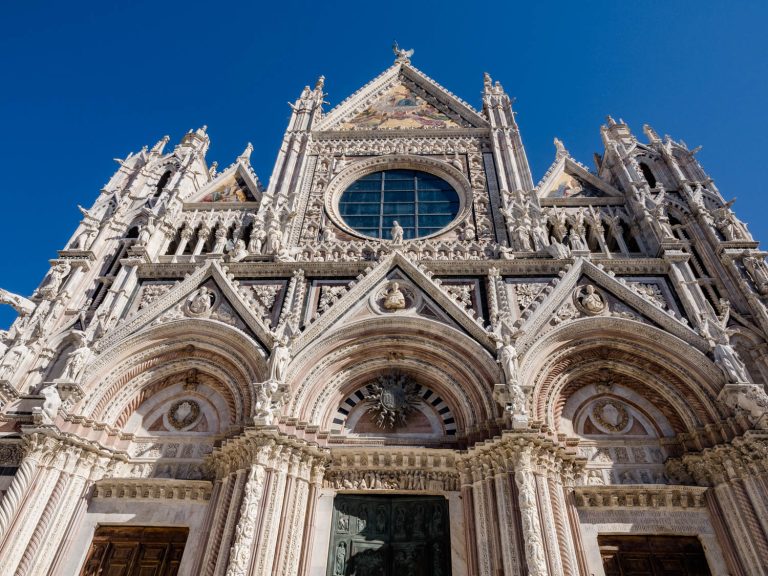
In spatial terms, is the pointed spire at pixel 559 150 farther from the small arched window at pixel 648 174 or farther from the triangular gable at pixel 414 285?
the triangular gable at pixel 414 285

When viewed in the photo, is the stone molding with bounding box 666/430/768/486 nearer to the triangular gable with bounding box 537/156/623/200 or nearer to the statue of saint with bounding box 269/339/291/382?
the statue of saint with bounding box 269/339/291/382

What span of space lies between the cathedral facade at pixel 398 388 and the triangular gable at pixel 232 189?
609 mm

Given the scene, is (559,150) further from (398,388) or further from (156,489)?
(156,489)

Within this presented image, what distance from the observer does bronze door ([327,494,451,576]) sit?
859 cm

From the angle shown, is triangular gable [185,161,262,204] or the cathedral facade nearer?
the cathedral facade

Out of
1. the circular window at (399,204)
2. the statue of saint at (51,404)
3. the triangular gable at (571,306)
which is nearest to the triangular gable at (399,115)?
the circular window at (399,204)

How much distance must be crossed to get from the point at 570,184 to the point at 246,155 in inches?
399

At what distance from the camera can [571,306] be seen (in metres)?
11.4

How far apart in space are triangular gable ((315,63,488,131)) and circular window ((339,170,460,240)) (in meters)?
2.55

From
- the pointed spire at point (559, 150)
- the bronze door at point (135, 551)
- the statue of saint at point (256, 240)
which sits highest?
the pointed spire at point (559, 150)

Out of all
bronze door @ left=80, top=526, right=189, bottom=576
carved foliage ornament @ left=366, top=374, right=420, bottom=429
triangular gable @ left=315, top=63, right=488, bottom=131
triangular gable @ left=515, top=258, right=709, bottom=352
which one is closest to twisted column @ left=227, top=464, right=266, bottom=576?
bronze door @ left=80, top=526, right=189, bottom=576

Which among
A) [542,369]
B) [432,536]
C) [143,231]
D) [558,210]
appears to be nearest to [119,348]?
[143,231]

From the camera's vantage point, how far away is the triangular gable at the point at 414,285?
10.8 m

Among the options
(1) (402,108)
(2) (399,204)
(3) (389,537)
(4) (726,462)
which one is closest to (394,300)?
(3) (389,537)
